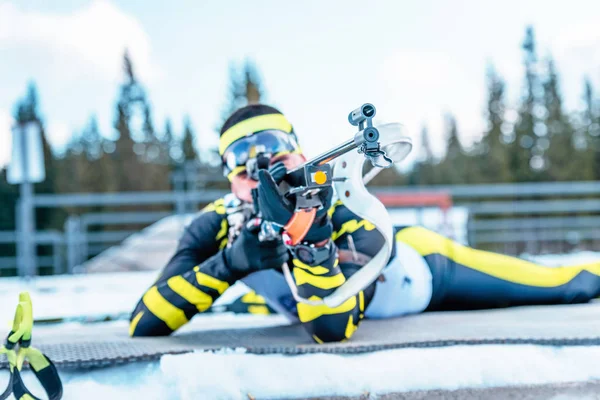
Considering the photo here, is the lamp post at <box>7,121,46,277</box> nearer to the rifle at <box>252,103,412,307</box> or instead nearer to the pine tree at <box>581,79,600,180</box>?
the rifle at <box>252,103,412,307</box>

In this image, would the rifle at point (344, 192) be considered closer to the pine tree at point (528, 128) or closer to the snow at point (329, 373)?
the snow at point (329, 373)

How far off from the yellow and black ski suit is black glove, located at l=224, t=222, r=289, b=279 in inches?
1.8

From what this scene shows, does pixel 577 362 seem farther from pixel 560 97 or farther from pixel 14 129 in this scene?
pixel 560 97

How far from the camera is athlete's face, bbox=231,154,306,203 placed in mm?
1298

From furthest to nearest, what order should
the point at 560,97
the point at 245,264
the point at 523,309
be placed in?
the point at 560,97 → the point at 523,309 → the point at 245,264

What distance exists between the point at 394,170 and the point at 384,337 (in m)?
23.6

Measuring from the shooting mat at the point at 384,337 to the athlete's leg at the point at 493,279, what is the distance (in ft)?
0.33

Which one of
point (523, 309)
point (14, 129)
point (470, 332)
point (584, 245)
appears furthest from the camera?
point (584, 245)

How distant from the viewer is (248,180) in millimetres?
1316

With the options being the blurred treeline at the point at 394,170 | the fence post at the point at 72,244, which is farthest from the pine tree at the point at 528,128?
the fence post at the point at 72,244

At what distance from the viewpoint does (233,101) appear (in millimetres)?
20125

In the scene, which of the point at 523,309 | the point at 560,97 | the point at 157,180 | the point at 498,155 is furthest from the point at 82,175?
the point at 523,309

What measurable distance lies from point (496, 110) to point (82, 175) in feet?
59.4

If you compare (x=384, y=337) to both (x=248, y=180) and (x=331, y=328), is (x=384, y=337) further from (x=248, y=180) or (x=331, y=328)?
(x=248, y=180)
